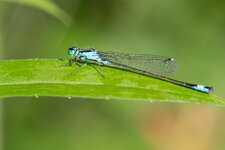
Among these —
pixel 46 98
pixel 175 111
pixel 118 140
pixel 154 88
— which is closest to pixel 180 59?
pixel 175 111

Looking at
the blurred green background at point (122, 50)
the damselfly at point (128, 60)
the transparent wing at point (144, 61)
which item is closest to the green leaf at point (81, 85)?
the damselfly at point (128, 60)

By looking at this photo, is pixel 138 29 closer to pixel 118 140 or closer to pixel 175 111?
pixel 175 111

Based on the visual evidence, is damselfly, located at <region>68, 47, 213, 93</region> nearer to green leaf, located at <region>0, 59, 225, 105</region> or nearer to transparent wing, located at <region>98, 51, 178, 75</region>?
transparent wing, located at <region>98, 51, 178, 75</region>

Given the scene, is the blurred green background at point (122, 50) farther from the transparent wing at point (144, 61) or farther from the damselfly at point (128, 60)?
the transparent wing at point (144, 61)

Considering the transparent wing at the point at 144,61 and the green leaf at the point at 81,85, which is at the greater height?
the transparent wing at the point at 144,61

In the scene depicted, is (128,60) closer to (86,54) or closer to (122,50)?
(86,54)

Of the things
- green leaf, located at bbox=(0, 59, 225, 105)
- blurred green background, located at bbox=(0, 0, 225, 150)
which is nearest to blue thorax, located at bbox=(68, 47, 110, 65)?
blurred green background, located at bbox=(0, 0, 225, 150)

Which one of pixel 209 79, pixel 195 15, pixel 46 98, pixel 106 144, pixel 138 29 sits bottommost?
pixel 106 144
